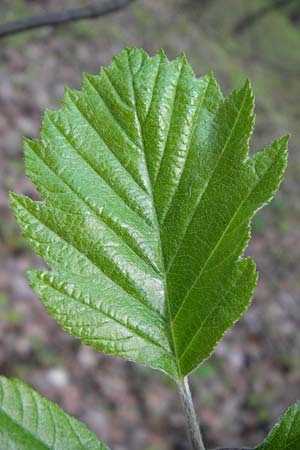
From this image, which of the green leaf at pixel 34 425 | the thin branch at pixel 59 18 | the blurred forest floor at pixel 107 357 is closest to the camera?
the green leaf at pixel 34 425

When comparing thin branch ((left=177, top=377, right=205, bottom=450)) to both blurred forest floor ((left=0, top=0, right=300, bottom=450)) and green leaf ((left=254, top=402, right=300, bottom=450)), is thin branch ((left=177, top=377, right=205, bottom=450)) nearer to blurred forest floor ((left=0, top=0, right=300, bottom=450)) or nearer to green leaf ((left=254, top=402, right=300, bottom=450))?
green leaf ((left=254, top=402, right=300, bottom=450))

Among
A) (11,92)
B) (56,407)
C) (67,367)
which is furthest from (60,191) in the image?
(11,92)

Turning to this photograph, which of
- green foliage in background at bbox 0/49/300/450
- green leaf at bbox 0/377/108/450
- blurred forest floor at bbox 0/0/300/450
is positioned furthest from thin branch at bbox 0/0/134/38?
blurred forest floor at bbox 0/0/300/450

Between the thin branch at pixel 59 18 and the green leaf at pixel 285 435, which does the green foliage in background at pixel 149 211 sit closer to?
the green leaf at pixel 285 435

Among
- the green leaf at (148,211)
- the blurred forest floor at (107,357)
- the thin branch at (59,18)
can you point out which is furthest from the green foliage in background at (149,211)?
the blurred forest floor at (107,357)

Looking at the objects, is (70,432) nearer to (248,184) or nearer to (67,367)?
(248,184)

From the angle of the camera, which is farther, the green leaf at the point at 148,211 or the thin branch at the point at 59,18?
the thin branch at the point at 59,18

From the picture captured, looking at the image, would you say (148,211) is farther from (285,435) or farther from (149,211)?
(285,435)

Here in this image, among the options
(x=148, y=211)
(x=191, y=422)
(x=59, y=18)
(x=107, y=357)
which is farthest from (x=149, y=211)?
(x=107, y=357)
